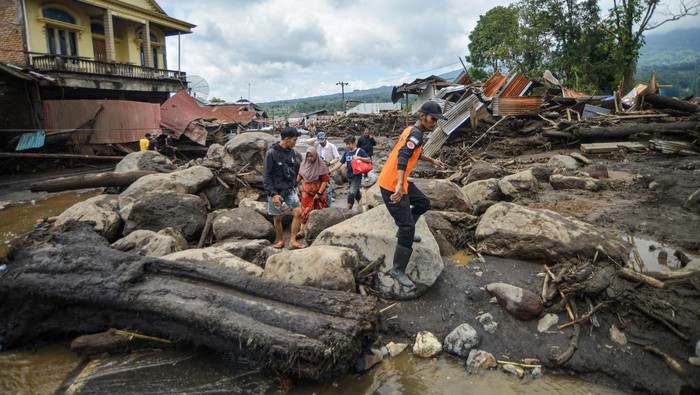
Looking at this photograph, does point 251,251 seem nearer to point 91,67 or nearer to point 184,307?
point 184,307

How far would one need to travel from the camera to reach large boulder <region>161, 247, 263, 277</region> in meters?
4.36

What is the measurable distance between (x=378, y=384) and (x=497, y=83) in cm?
1666

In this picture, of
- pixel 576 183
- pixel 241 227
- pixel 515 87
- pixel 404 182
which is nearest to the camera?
pixel 404 182

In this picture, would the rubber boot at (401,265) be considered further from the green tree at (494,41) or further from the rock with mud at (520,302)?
the green tree at (494,41)

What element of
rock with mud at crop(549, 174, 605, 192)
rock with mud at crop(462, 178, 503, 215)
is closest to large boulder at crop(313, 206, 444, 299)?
rock with mud at crop(462, 178, 503, 215)

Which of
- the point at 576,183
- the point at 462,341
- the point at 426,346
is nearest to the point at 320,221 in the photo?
the point at 426,346

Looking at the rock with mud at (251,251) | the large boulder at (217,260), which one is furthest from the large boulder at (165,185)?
the large boulder at (217,260)

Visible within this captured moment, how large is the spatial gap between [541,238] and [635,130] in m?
9.52

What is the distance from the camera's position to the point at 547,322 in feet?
12.4

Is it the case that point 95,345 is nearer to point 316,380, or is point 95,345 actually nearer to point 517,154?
point 316,380

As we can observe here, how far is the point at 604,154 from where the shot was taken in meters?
11.0

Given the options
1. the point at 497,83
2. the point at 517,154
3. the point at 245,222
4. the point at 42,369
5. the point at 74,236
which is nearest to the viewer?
the point at 42,369

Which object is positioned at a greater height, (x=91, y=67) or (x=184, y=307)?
(x=91, y=67)

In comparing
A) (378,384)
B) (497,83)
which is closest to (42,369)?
(378,384)
